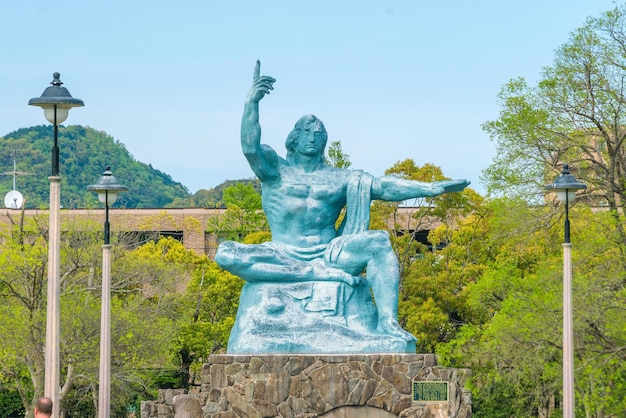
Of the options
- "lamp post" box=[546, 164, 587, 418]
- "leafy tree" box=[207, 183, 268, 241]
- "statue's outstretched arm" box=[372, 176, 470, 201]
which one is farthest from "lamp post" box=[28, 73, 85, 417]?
"leafy tree" box=[207, 183, 268, 241]

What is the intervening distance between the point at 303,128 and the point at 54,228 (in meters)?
6.39

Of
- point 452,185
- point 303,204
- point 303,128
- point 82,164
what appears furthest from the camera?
point 82,164

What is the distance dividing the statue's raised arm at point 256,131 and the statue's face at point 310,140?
446 mm

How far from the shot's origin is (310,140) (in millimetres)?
22141

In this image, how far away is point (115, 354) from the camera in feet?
119

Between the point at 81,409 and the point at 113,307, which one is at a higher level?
the point at 113,307

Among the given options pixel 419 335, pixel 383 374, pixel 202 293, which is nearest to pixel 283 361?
pixel 383 374

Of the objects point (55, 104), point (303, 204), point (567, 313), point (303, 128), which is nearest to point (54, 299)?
point (55, 104)

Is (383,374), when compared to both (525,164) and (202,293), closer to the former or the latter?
(525,164)

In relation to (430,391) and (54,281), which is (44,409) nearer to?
(54,281)

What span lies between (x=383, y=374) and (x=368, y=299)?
125 centimetres

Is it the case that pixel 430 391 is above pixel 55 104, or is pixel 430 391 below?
below

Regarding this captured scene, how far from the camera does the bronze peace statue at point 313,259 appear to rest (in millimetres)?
20812

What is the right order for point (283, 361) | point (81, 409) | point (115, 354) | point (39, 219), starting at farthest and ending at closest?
point (81, 409)
point (39, 219)
point (115, 354)
point (283, 361)
